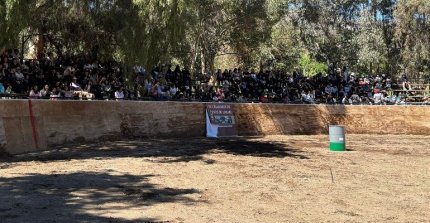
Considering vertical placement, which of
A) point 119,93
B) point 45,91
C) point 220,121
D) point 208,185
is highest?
point 45,91

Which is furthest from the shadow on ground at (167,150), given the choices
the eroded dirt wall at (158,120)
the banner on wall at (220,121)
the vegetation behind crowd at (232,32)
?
the vegetation behind crowd at (232,32)

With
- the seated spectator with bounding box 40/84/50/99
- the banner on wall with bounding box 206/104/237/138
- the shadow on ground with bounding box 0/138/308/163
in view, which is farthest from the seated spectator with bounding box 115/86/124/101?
the banner on wall with bounding box 206/104/237/138

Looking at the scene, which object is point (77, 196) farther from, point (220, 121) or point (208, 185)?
point (220, 121)

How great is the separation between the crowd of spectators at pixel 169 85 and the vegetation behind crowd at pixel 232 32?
1.06 m

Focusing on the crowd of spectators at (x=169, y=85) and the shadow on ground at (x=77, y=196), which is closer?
the shadow on ground at (x=77, y=196)

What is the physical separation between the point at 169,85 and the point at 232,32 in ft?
34.8

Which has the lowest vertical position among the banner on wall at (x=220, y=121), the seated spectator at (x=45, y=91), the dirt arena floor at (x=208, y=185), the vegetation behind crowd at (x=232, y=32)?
the dirt arena floor at (x=208, y=185)

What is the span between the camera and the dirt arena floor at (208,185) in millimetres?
8102

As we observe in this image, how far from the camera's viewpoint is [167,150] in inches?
640

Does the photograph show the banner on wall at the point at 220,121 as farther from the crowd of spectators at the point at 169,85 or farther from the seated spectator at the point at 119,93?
the seated spectator at the point at 119,93

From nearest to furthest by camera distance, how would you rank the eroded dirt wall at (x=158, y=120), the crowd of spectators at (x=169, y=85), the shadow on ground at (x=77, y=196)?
the shadow on ground at (x=77, y=196), the eroded dirt wall at (x=158, y=120), the crowd of spectators at (x=169, y=85)

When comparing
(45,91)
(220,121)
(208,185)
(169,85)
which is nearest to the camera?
(208,185)

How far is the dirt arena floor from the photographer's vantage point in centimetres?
810

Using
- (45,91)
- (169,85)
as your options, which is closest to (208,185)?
(45,91)
